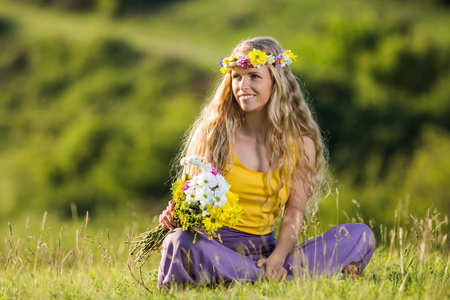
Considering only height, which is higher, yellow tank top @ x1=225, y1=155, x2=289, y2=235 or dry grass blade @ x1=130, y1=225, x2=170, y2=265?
yellow tank top @ x1=225, y1=155, x2=289, y2=235

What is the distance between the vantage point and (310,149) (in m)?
4.29

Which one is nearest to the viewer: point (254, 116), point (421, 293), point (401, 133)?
point (421, 293)

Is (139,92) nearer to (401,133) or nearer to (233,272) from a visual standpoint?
(401,133)

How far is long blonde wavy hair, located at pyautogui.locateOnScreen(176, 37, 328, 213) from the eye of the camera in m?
4.13

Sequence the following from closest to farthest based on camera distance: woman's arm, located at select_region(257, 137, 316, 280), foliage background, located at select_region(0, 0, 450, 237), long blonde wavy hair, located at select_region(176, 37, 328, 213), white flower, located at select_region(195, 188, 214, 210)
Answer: white flower, located at select_region(195, 188, 214, 210), woman's arm, located at select_region(257, 137, 316, 280), long blonde wavy hair, located at select_region(176, 37, 328, 213), foliage background, located at select_region(0, 0, 450, 237)

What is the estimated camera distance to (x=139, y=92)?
3017cm

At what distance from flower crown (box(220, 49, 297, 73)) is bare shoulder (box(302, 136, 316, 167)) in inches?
23.2

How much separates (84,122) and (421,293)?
2332 centimetres

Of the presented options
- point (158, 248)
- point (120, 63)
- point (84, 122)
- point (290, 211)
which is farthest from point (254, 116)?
point (120, 63)

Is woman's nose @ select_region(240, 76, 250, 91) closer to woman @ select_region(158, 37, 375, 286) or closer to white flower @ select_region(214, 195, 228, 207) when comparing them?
woman @ select_region(158, 37, 375, 286)

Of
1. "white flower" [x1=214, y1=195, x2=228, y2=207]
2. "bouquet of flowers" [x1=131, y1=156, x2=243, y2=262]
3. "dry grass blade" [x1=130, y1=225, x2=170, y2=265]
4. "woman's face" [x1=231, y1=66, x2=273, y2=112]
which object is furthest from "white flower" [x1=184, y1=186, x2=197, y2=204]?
"woman's face" [x1=231, y1=66, x2=273, y2=112]

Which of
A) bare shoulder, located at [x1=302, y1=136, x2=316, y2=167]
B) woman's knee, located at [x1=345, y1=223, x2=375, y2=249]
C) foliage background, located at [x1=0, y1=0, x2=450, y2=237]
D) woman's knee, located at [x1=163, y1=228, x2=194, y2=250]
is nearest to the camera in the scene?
woman's knee, located at [x1=163, y1=228, x2=194, y2=250]

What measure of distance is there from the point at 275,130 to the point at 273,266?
3.26ft

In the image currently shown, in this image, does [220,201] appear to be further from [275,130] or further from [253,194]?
[275,130]
